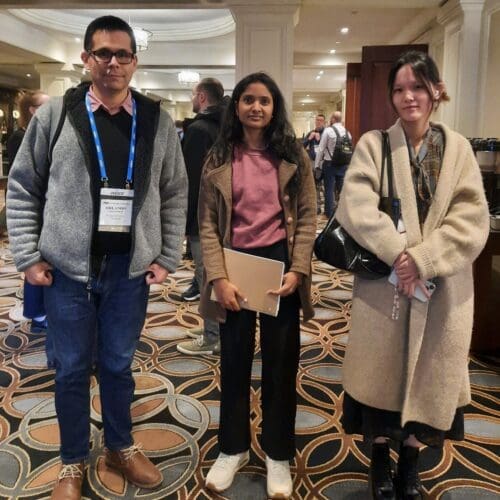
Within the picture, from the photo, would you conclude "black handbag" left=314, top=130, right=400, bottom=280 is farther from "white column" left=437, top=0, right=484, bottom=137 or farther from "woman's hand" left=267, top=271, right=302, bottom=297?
"white column" left=437, top=0, right=484, bottom=137

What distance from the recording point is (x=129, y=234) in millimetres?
1619

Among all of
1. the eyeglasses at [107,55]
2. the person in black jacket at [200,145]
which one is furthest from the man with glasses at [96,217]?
the person in black jacket at [200,145]

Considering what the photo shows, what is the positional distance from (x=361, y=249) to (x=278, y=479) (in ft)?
2.87

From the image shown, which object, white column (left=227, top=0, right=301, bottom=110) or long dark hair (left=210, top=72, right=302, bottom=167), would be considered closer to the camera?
long dark hair (left=210, top=72, right=302, bottom=167)

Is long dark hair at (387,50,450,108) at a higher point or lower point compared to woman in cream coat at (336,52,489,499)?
higher

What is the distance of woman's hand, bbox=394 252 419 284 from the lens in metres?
1.37

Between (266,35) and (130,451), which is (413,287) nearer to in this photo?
(130,451)

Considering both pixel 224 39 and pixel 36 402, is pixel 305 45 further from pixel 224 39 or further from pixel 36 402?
pixel 36 402


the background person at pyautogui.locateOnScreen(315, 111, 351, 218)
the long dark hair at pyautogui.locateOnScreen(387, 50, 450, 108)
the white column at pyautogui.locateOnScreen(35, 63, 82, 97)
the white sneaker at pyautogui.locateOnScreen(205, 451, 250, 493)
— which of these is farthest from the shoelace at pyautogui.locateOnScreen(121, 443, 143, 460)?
the white column at pyautogui.locateOnScreen(35, 63, 82, 97)

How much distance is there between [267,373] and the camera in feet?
5.74

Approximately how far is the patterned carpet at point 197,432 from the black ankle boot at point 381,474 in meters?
0.17

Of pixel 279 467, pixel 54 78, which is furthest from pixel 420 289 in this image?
pixel 54 78

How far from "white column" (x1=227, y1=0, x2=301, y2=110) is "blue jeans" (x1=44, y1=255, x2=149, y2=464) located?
474cm

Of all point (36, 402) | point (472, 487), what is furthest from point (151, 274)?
point (472, 487)
